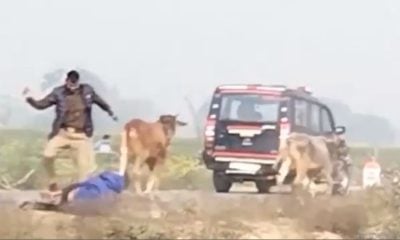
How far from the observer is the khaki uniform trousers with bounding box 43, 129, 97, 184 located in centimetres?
1753

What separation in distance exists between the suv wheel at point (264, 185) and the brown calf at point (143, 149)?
11.7 feet

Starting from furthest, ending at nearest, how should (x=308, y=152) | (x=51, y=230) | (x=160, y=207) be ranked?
(x=308, y=152) < (x=160, y=207) < (x=51, y=230)

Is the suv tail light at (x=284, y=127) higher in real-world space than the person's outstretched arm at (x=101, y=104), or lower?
lower

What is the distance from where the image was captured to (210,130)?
23469 millimetres

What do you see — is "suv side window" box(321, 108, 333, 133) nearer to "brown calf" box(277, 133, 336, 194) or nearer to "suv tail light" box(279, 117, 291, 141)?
"suv tail light" box(279, 117, 291, 141)

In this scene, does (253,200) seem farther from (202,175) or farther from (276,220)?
(202,175)

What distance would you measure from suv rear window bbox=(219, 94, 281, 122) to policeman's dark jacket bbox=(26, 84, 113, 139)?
19.5 feet

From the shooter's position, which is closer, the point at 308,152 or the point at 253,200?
the point at 253,200

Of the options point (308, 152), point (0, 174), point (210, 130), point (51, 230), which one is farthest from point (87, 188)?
point (0, 174)

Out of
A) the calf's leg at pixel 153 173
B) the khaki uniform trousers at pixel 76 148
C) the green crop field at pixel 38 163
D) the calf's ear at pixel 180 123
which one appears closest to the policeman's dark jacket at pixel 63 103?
the khaki uniform trousers at pixel 76 148

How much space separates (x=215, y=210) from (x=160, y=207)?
1.15 metres

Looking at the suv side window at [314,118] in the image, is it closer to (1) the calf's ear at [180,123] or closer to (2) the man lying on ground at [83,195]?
(1) the calf's ear at [180,123]

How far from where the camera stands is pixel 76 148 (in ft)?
57.5

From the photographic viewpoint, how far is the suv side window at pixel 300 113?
2317 centimetres
